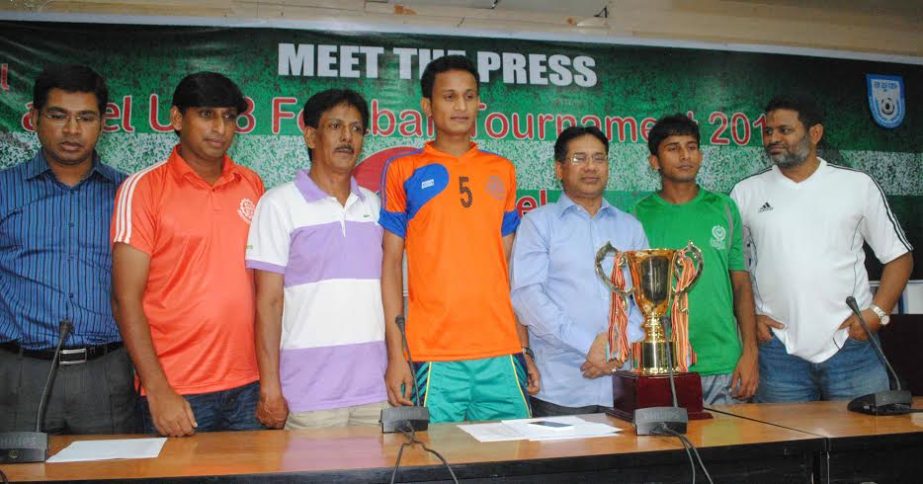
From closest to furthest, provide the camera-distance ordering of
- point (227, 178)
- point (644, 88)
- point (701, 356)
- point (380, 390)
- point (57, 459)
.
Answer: point (57, 459) → point (380, 390) → point (227, 178) → point (701, 356) → point (644, 88)

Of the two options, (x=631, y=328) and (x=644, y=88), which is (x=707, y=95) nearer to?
(x=644, y=88)

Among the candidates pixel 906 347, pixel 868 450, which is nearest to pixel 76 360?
pixel 868 450

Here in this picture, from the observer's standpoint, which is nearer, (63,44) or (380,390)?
(380,390)

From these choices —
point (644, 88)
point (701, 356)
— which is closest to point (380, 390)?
point (701, 356)

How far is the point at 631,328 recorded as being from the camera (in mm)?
2311

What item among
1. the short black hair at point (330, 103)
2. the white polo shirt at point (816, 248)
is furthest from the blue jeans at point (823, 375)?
the short black hair at point (330, 103)

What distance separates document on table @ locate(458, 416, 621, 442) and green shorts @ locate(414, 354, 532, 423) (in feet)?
1.09

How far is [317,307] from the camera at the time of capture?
2100mm

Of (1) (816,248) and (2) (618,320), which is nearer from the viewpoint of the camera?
(2) (618,320)

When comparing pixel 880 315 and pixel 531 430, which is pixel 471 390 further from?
pixel 880 315

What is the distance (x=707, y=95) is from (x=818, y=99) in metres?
0.66

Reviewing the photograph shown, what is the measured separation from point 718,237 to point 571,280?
2.34 ft

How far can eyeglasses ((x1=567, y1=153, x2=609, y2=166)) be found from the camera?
8.04 feet

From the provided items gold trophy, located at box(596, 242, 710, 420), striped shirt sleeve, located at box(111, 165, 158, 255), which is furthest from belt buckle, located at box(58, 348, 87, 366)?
gold trophy, located at box(596, 242, 710, 420)
